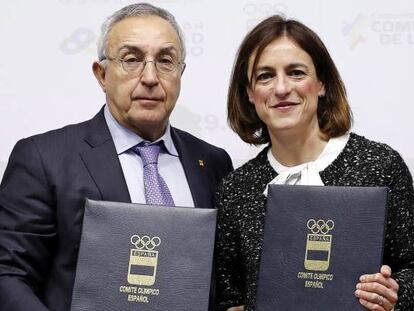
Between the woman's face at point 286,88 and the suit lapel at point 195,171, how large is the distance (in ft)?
0.86

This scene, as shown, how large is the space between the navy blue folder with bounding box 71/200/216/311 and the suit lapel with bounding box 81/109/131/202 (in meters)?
→ 0.20

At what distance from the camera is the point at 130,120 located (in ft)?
7.22

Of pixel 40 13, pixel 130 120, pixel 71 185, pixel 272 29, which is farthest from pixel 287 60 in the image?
pixel 40 13

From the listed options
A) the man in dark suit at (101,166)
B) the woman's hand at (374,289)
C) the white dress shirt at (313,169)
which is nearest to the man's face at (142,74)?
the man in dark suit at (101,166)

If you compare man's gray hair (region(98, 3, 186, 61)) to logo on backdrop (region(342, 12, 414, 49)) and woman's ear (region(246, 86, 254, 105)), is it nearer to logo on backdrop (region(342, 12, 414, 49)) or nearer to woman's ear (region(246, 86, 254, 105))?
woman's ear (region(246, 86, 254, 105))

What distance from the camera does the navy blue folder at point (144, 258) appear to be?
183 cm

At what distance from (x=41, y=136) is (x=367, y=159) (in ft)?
2.72

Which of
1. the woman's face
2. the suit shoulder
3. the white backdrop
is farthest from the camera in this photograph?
the white backdrop

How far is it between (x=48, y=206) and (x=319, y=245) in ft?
2.22

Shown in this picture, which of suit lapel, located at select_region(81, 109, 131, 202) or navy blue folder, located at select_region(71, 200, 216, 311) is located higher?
suit lapel, located at select_region(81, 109, 131, 202)

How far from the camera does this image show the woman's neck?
83.3 inches

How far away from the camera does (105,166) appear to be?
2.12 meters

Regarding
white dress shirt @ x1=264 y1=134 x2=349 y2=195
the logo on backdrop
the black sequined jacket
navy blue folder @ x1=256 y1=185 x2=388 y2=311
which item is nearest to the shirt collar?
the black sequined jacket

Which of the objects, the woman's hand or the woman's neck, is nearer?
the woman's hand
